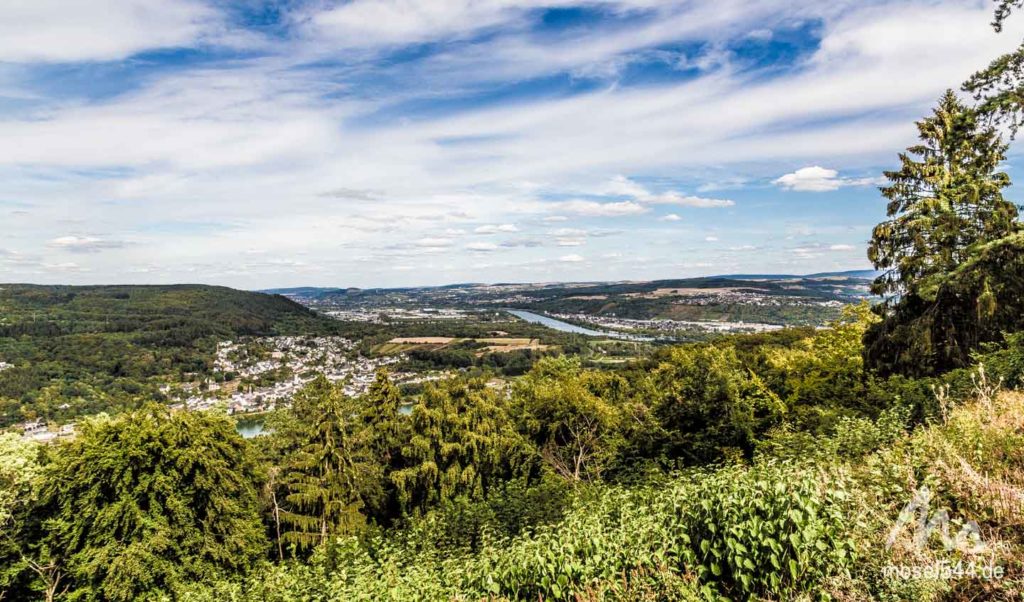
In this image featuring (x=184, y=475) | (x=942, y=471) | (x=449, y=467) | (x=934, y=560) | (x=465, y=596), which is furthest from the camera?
(x=449, y=467)

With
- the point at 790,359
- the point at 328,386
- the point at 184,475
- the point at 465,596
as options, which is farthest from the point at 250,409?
the point at 465,596

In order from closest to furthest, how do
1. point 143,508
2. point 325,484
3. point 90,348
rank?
point 143,508
point 325,484
point 90,348

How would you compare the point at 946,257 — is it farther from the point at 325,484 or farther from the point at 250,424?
the point at 250,424

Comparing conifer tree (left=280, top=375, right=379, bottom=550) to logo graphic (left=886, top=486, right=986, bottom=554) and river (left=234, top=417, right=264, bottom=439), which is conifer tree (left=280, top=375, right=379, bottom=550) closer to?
logo graphic (left=886, top=486, right=986, bottom=554)

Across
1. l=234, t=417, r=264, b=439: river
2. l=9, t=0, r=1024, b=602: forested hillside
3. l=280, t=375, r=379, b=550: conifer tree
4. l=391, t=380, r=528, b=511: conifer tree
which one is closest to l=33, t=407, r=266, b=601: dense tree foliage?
l=9, t=0, r=1024, b=602: forested hillside

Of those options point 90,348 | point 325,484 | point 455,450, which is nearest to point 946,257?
point 455,450

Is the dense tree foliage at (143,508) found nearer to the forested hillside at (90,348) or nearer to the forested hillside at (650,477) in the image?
the forested hillside at (650,477)

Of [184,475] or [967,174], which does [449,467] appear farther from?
[967,174]

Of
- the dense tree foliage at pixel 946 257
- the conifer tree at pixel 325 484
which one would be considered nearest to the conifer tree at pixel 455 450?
the conifer tree at pixel 325 484
